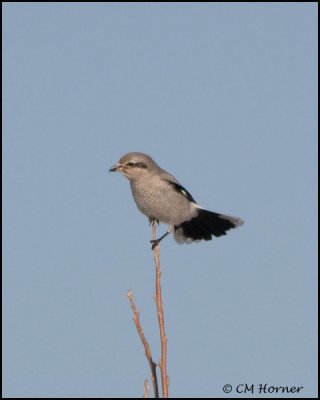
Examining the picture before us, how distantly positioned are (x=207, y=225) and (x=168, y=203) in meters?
0.61

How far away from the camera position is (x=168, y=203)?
6957mm

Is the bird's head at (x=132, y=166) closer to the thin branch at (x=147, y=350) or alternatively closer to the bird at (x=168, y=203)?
the bird at (x=168, y=203)

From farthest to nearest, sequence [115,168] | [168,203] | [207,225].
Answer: [207,225], [168,203], [115,168]

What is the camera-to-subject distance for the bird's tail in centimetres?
721

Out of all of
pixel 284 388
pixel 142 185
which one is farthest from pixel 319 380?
pixel 142 185

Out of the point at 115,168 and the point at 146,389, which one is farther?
the point at 115,168

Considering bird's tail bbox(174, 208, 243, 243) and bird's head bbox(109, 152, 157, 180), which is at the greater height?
bird's head bbox(109, 152, 157, 180)

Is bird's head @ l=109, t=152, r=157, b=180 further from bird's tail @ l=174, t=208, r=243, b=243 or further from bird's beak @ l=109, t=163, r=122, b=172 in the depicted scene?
bird's tail @ l=174, t=208, r=243, b=243

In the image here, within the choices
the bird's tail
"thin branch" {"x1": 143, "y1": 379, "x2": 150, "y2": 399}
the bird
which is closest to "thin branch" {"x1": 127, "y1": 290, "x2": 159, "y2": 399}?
"thin branch" {"x1": 143, "y1": 379, "x2": 150, "y2": 399}

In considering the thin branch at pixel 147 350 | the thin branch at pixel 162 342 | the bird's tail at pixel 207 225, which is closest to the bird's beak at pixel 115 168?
Answer: the bird's tail at pixel 207 225

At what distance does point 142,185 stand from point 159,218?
32 centimetres

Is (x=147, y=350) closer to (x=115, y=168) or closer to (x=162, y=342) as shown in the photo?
(x=162, y=342)

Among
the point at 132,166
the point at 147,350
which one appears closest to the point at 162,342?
the point at 147,350

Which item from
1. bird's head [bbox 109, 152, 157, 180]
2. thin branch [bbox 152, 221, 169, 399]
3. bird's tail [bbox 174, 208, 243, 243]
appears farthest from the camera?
bird's tail [bbox 174, 208, 243, 243]
